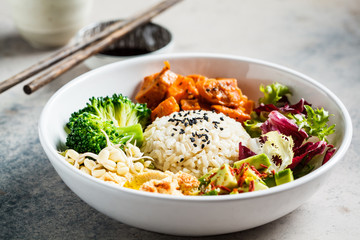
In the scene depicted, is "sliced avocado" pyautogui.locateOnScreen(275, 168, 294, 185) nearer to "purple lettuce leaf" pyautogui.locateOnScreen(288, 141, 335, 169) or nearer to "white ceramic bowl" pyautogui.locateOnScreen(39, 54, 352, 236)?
"white ceramic bowl" pyautogui.locateOnScreen(39, 54, 352, 236)

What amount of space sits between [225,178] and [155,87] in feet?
3.61

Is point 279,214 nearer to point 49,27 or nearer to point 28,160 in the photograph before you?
point 28,160

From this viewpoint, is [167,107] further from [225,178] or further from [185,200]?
[185,200]

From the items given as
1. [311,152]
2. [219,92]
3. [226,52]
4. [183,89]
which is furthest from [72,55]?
[311,152]

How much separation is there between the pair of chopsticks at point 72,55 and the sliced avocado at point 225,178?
150cm

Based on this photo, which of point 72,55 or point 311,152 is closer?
point 311,152

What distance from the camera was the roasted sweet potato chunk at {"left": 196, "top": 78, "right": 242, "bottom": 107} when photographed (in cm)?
306

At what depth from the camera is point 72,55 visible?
140 inches

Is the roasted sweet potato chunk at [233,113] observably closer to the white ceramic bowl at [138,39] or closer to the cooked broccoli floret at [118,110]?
the cooked broccoli floret at [118,110]

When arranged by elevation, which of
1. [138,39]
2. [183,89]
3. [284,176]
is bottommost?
[138,39]

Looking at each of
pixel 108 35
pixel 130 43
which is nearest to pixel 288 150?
pixel 108 35

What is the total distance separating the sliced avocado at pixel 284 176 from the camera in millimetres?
2246

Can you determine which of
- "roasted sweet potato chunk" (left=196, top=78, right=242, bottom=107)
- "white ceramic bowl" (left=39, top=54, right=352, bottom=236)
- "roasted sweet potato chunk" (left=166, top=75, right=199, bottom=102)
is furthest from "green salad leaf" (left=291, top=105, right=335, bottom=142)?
"roasted sweet potato chunk" (left=166, top=75, right=199, bottom=102)

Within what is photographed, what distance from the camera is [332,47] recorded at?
4672 millimetres
